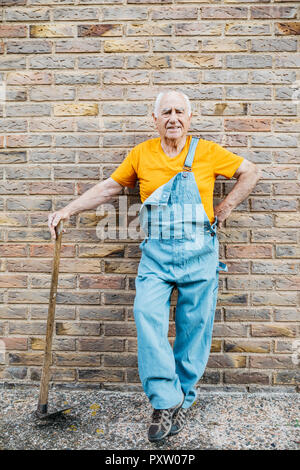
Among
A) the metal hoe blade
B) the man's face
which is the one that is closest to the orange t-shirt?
the man's face

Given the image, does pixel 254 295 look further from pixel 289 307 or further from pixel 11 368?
pixel 11 368

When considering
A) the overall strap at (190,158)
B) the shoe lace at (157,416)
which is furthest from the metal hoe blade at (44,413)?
the overall strap at (190,158)

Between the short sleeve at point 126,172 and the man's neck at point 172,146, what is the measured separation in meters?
0.22

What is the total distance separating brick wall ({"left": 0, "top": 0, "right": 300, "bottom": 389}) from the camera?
276 centimetres

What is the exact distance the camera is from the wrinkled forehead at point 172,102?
243 cm

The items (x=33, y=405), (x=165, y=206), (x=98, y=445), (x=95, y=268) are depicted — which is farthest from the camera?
(x=95, y=268)

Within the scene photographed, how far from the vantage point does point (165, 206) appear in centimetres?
240

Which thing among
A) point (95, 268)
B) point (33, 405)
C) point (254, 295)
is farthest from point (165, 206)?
point (33, 405)

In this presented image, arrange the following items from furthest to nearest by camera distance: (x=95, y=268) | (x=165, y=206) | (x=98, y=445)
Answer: (x=95, y=268), (x=165, y=206), (x=98, y=445)

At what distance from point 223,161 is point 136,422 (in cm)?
177

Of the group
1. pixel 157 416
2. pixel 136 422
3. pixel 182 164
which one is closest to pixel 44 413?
pixel 136 422

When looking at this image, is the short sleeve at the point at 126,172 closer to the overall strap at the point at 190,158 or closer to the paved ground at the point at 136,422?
the overall strap at the point at 190,158

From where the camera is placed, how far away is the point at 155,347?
2270 mm

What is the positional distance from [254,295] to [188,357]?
72cm
